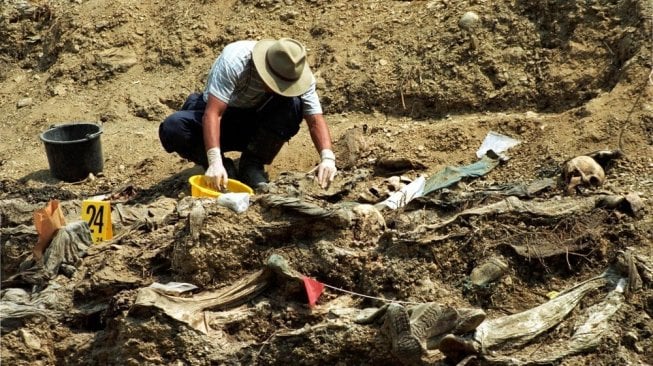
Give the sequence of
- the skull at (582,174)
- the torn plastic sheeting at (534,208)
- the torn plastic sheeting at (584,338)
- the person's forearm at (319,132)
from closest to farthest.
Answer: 1. the torn plastic sheeting at (584,338)
2. the torn plastic sheeting at (534,208)
3. the skull at (582,174)
4. the person's forearm at (319,132)

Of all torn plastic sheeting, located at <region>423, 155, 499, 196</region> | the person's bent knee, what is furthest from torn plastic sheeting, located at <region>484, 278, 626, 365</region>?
the person's bent knee

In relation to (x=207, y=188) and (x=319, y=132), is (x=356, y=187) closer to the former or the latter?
(x=319, y=132)

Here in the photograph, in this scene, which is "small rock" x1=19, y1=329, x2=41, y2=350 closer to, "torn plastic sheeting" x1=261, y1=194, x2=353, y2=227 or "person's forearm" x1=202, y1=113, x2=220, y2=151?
"torn plastic sheeting" x1=261, y1=194, x2=353, y2=227

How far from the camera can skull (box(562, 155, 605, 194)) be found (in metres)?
4.75

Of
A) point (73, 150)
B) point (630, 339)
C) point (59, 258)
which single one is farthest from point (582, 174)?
point (73, 150)

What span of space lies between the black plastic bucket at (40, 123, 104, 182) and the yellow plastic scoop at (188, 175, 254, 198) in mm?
1477

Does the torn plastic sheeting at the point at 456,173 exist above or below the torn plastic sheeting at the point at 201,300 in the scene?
below

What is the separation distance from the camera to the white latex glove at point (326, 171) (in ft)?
17.7

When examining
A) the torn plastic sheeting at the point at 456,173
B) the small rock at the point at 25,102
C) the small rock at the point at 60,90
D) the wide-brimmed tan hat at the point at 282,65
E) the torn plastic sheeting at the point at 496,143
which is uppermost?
the wide-brimmed tan hat at the point at 282,65

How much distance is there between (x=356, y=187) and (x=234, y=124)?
2.93 ft

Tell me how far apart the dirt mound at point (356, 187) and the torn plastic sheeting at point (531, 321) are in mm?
21

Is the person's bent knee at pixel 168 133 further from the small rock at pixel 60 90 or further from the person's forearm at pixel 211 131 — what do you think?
the small rock at pixel 60 90

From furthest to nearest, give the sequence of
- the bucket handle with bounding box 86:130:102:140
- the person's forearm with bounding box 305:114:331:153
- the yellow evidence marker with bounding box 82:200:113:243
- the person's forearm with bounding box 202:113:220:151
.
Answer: the bucket handle with bounding box 86:130:102:140
the person's forearm with bounding box 305:114:331:153
the person's forearm with bounding box 202:113:220:151
the yellow evidence marker with bounding box 82:200:113:243

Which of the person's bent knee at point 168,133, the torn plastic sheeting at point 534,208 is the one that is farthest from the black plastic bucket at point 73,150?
the torn plastic sheeting at point 534,208
